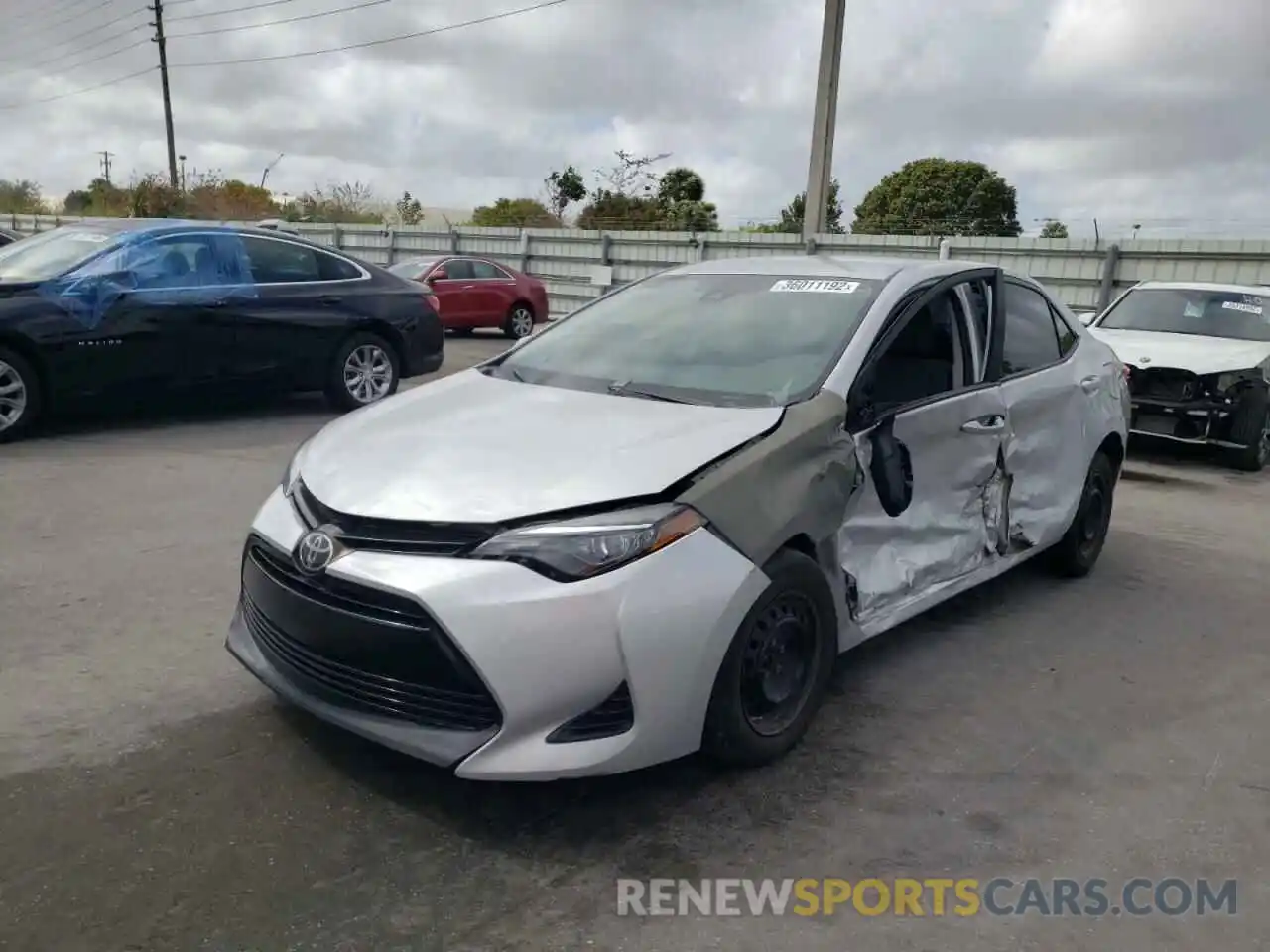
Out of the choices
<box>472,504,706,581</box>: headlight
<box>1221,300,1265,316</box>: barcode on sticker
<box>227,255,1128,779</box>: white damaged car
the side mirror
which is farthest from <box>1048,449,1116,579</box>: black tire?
<box>1221,300,1265,316</box>: barcode on sticker

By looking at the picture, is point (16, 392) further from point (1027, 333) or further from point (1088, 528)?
point (1088, 528)

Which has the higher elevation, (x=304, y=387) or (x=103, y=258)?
(x=103, y=258)

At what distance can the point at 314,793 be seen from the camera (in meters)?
3.03

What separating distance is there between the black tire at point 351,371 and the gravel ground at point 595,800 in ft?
14.5

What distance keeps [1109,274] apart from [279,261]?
10.9m

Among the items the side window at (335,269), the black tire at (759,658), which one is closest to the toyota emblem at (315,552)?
the black tire at (759,658)

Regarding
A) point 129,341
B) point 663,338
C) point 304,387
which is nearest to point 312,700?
point 663,338

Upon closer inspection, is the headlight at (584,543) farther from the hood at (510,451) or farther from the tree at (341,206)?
the tree at (341,206)

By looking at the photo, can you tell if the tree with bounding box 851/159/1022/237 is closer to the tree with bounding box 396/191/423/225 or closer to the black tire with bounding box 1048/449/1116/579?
the tree with bounding box 396/191/423/225

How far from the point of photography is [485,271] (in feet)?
59.7

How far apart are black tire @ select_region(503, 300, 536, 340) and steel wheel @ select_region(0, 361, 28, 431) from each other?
11094 mm

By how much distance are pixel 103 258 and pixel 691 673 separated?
262 inches

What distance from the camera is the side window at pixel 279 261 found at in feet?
28.4

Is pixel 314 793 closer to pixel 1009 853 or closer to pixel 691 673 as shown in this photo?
pixel 691 673
